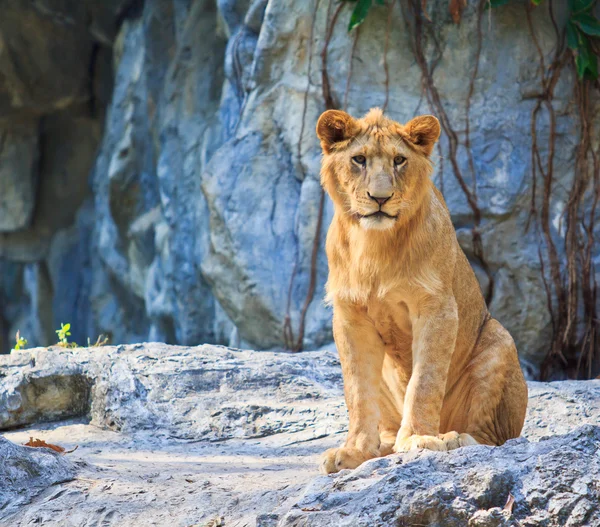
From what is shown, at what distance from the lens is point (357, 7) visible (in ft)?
24.6

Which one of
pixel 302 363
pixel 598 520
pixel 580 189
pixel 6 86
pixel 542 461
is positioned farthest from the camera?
pixel 6 86

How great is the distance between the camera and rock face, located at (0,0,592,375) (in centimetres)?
755

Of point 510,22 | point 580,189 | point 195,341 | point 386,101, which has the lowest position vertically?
point 195,341

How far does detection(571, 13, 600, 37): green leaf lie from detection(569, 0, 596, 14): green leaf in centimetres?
4

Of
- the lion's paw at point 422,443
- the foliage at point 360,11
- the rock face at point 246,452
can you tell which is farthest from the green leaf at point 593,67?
the lion's paw at point 422,443

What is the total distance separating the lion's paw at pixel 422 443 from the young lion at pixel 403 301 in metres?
0.09

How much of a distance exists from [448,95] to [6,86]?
735 centimetres

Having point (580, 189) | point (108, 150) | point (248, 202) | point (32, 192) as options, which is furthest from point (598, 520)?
point (32, 192)

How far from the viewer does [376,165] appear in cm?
347

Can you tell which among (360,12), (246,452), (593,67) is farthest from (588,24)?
(246,452)

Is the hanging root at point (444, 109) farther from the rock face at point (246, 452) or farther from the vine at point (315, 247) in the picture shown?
the rock face at point (246, 452)

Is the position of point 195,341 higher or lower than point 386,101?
lower

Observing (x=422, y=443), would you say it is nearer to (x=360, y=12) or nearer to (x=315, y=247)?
(x=315, y=247)

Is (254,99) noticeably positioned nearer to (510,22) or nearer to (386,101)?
(386,101)
